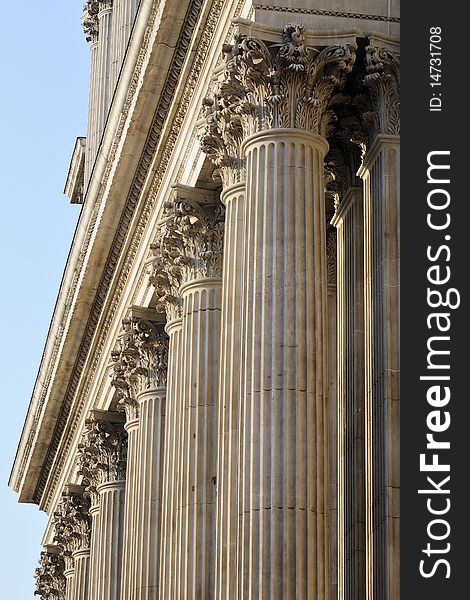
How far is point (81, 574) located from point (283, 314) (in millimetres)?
33162

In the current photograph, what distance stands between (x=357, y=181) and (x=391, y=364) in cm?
531

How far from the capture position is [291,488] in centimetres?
2880

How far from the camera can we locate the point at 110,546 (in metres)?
52.0

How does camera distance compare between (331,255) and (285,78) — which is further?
(331,255)

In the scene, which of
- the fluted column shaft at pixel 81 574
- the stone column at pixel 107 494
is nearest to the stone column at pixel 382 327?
the stone column at pixel 107 494

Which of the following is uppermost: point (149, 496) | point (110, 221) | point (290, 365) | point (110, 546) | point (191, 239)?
point (110, 221)

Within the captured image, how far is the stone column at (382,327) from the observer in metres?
29.0

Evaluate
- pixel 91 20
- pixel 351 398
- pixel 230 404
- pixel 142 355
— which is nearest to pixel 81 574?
pixel 142 355

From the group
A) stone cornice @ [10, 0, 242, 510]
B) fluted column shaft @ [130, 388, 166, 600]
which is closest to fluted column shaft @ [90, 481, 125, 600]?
stone cornice @ [10, 0, 242, 510]

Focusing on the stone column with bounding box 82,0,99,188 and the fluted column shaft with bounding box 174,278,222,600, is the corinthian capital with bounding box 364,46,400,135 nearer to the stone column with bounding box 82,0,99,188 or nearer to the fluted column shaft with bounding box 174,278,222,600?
the fluted column shaft with bounding box 174,278,222,600

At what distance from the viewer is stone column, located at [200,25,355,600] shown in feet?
93.7

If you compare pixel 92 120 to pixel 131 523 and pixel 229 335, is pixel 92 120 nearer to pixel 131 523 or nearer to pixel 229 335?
pixel 131 523

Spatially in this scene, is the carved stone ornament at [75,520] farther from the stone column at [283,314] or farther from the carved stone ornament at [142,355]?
the stone column at [283,314]

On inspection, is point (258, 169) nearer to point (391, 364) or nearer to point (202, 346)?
point (391, 364)
